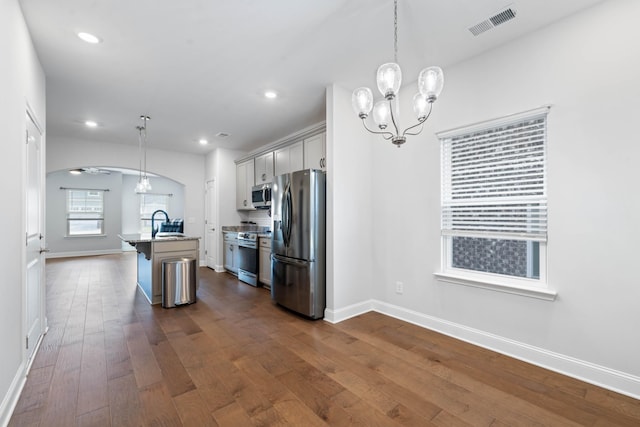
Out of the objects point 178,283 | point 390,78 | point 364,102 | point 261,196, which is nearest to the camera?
point 390,78

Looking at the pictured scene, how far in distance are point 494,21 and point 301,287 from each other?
315 cm

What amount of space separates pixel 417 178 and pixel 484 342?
1.74 meters

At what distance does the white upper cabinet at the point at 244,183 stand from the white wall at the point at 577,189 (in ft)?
13.4

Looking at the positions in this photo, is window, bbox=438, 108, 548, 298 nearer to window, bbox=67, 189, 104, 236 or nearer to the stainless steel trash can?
the stainless steel trash can

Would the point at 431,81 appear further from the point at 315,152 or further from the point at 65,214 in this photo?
the point at 65,214

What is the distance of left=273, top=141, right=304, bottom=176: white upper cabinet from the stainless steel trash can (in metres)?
2.10

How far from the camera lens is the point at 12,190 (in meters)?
1.91

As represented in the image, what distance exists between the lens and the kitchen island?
4.00 meters

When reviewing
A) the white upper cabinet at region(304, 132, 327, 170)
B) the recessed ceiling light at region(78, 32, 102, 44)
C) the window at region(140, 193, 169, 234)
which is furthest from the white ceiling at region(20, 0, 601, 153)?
the window at region(140, 193, 169, 234)

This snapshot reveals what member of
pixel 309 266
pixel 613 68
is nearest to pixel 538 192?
pixel 613 68

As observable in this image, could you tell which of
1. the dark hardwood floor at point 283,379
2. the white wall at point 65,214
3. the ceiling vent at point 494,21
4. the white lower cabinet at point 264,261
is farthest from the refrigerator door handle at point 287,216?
the white wall at point 65,214

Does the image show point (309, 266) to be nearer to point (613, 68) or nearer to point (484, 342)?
point (484, 342)

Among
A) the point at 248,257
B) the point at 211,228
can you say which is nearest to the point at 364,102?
the point at 248,257

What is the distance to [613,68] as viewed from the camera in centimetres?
204
